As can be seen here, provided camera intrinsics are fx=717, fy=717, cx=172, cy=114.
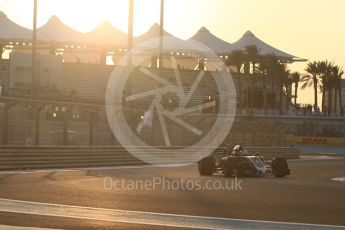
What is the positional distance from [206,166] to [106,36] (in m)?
65.2

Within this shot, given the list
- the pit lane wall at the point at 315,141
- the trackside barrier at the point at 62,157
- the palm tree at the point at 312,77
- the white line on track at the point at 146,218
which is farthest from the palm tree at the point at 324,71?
the white line on track at the point at 146,218

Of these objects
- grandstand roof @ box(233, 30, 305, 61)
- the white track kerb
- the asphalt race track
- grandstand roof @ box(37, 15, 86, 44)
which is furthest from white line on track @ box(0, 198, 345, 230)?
grandstand roof @ box(233, 30, 305, 61)

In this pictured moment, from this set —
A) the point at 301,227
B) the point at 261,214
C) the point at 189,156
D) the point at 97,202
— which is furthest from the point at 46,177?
the point at 189,156

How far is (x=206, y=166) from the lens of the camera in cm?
2333

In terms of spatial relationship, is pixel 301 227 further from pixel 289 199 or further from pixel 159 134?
pixel 159 134

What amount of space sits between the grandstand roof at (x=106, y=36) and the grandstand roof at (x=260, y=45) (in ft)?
52.2

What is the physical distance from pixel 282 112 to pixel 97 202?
212 ft

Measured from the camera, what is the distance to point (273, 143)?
136 feet

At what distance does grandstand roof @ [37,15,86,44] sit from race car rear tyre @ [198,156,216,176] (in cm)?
6086

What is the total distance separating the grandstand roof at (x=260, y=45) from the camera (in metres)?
89.9

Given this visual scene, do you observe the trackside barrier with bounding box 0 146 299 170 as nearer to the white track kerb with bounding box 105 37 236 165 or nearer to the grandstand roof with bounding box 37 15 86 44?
the white track kerb with bounding box 105 37 236 165

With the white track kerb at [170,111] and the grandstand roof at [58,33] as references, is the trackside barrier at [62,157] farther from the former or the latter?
the grandstand roof at [58,33]

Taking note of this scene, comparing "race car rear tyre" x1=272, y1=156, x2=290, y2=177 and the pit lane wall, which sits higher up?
"race car rear tyre" x1=272, y1=156, x2=290, y2=177

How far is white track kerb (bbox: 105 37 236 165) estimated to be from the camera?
30938 mm
